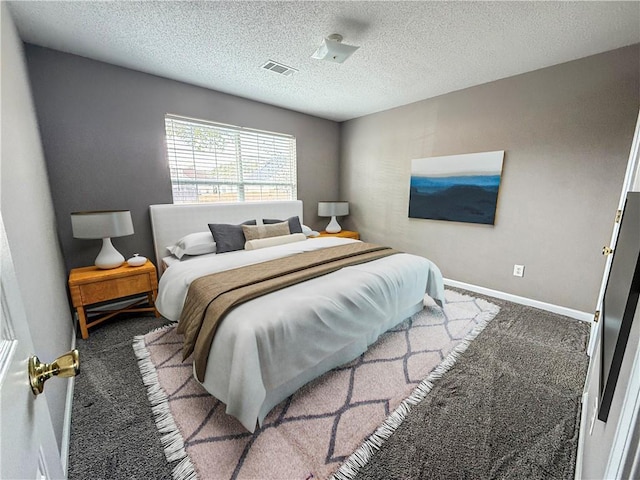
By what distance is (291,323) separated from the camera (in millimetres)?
1505

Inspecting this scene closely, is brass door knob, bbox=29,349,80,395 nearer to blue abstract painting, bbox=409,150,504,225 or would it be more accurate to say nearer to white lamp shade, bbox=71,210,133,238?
white lamp shade, bbox=71,210,133,238

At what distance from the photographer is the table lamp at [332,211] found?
13.6 feet

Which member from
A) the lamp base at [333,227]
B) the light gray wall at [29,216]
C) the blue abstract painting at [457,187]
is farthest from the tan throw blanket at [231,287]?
the lamp base at [333,227]

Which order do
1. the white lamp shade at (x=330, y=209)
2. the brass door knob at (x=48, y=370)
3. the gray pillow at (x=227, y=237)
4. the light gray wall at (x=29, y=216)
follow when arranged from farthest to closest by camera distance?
the white lamp shade at (x=330, y=209) < the gray pillow at (x=227, y=237) < the light gray wall at (x=29, y=216) < the brass door knob at (x=48, y=370)

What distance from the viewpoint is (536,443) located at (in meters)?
1.36

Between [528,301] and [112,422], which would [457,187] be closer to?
[528,301]

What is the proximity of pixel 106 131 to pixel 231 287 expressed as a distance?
6.96 ft

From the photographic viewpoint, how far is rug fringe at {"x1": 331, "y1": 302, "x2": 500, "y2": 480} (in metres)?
1.22

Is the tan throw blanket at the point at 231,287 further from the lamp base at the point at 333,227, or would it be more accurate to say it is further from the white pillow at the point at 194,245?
the lamp base at the point at 333,227

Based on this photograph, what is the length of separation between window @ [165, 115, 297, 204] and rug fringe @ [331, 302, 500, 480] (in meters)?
2.91

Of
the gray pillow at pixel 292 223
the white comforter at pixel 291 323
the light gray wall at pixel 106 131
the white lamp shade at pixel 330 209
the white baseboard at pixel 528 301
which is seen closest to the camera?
the white comforter at pixel 291 323

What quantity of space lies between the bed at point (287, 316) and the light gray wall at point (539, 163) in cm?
102

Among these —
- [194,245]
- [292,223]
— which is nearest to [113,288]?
[194,245]

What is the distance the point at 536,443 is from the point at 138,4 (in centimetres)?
343
